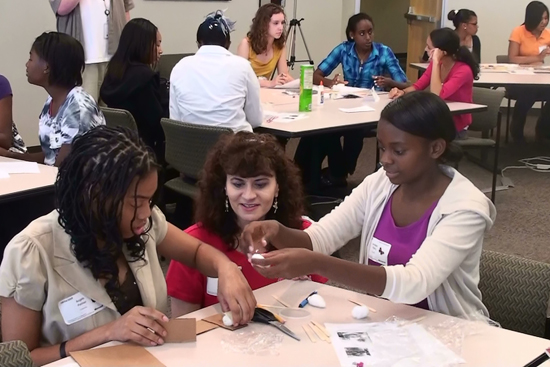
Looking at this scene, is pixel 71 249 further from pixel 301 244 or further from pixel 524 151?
pixel 524 151

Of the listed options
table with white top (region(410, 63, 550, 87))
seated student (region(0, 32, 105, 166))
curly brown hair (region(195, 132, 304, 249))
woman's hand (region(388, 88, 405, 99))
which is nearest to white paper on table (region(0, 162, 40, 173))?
seated student (region(0, 32, 105, 166))

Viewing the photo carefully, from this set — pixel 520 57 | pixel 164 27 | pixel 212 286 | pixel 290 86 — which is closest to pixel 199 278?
pixel 212 286

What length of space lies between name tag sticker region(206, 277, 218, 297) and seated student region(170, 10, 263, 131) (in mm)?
1698

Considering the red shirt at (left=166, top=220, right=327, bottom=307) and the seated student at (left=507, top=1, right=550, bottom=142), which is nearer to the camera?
the red shirt at (left=166, top=220, right=327, bottom=307)

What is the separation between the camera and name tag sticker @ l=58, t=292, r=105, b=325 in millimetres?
1552

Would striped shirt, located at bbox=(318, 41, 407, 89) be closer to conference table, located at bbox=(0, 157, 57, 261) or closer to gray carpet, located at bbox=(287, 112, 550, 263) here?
gray carpet, located at bbox=(287, 112, 550, 263)

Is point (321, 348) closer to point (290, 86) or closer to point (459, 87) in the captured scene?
point (459, 87)

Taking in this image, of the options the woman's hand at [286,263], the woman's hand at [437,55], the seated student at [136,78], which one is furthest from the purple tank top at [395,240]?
the woman's hand at [437,55]

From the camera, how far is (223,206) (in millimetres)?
2098

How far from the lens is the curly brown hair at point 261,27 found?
5.34 metres

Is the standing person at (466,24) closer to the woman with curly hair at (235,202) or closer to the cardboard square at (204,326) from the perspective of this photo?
the woman with curly hair at (235,202)

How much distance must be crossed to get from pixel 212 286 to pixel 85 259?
0.48 metres

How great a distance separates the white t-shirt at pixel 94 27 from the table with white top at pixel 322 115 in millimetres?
1318

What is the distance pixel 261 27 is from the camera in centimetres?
541
